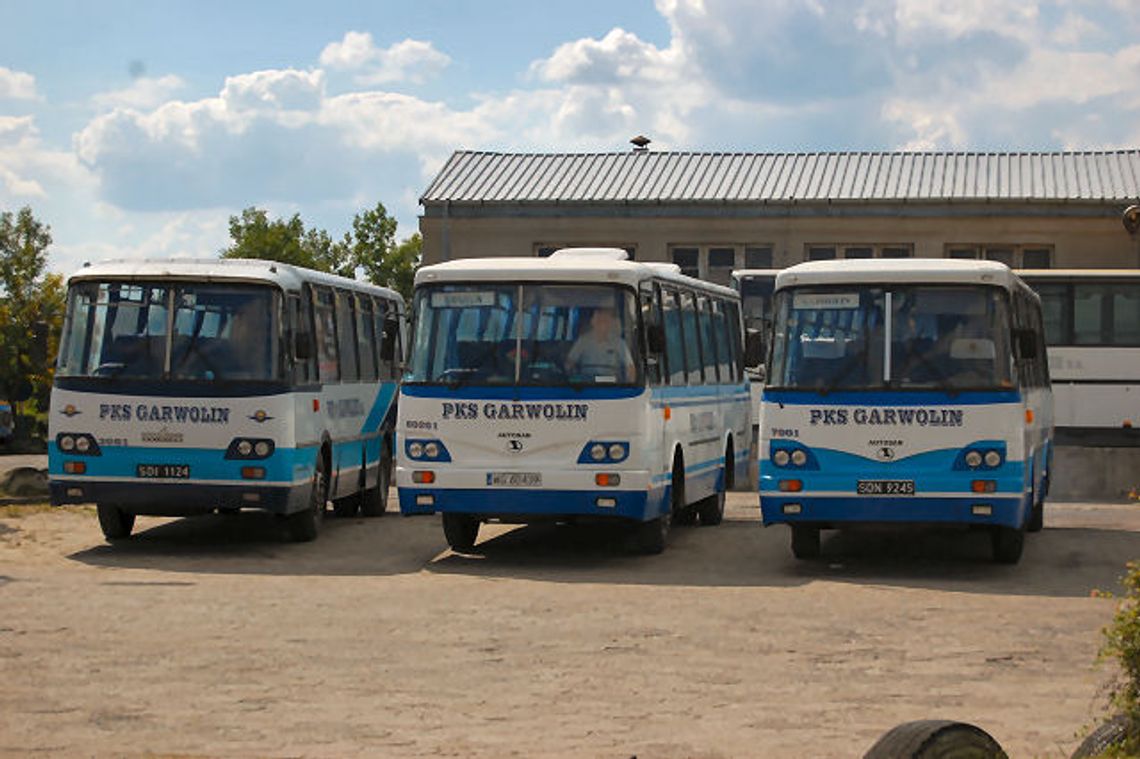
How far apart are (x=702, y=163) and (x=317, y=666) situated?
1877 inches

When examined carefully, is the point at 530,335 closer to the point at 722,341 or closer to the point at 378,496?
the point at 722,341

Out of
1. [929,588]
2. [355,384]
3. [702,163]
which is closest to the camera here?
[929,588]

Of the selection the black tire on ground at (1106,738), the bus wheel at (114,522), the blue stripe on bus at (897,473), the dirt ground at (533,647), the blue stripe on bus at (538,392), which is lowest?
the dirt ground at (533,647)

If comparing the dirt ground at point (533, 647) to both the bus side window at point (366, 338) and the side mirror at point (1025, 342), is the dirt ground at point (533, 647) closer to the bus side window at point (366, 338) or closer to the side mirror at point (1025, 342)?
the side mirror at point (1025, 342)

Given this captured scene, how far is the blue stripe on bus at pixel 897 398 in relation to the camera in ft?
62.7

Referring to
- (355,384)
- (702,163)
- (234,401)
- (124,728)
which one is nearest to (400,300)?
(355,384)

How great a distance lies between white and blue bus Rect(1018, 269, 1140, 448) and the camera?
36.1 meters

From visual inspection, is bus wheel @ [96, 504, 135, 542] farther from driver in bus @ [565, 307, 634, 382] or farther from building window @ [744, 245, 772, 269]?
building window @ [744, 245, 772, 269]

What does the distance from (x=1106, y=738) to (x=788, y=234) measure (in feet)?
154

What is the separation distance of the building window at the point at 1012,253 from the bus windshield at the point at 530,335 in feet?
112

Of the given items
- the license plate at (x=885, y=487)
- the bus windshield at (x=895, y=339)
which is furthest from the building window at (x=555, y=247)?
the license plate at (x=885, y=487)

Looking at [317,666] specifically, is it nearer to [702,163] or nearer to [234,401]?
[234,401]

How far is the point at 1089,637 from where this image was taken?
14.7 meters

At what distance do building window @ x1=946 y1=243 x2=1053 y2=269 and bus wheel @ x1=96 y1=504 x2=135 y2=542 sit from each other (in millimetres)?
33712
